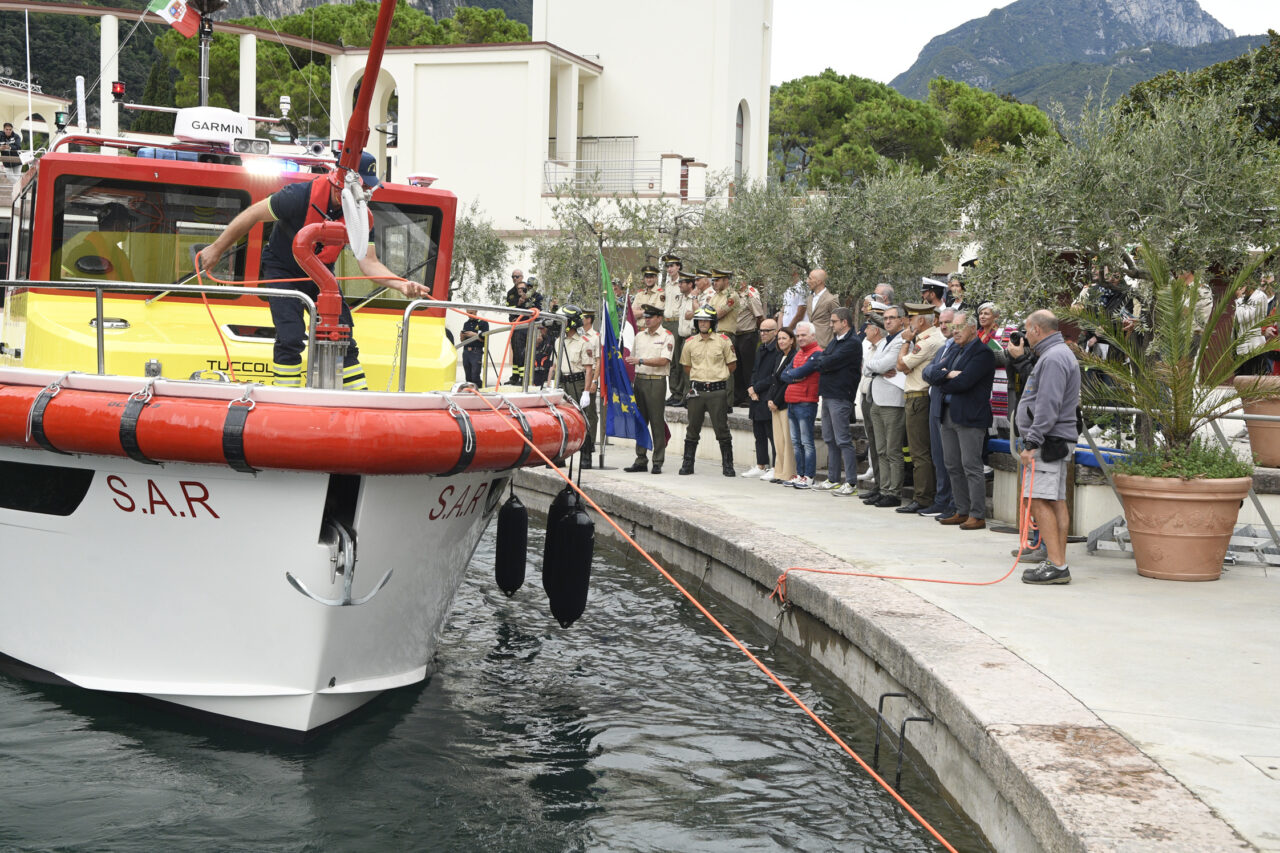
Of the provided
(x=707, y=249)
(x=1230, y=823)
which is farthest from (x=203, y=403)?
(x=707, y=249)

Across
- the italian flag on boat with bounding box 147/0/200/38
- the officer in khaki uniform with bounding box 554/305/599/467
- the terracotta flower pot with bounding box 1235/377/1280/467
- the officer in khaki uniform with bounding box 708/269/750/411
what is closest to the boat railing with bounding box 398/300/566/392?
the italian flag on boat with bounding box 147/0/200/38

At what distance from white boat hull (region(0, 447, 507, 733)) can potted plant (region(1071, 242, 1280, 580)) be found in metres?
4.28

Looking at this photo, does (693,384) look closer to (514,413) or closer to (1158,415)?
(1158,415)

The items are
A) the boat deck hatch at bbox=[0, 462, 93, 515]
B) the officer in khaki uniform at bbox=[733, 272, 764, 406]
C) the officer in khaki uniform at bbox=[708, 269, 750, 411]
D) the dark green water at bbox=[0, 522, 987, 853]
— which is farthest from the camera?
the officer in khaki uniform at bbox=[733, 272, 764, 406]

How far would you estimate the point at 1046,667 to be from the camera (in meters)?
5.71

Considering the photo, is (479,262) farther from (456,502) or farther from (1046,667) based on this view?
(1046,667)

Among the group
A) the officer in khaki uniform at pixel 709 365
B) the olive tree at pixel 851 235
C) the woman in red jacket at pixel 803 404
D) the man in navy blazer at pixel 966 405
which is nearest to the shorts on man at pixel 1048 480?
the man in navy blazer at pixel 966 405

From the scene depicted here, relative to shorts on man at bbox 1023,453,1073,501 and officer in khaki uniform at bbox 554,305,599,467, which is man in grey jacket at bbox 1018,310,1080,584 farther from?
officer in khaki uniform at bbox 554,305,599,467

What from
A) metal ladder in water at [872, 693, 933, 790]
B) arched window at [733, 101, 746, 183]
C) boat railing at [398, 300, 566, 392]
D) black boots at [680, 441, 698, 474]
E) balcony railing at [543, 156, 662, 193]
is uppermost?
arched window at [733, 101, 746, 183]

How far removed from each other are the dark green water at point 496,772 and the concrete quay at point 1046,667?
39cm

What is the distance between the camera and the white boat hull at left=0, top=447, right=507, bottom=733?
5539 millimetres

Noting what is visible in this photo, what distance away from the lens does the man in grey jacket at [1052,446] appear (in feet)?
25.5

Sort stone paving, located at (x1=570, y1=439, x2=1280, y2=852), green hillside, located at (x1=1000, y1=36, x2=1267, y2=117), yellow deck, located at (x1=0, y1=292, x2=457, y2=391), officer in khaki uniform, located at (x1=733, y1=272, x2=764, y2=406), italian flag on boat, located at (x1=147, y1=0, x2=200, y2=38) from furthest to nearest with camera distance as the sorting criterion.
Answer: green hillside, located at (x1=1000, y1=36, x2=1267, y2=117)
officer in khaki uniform, located at (x1=733, y1=272, x2=764, y2=406)
italian flag on boat, located at (x1=147, y1=0, x2=200, y2=38)
yellow deck, located at (x1=0, y1=292, x2=457, y2=391)
stone paving, located at (x1=570, y1=439, x2=1280, y2=852)

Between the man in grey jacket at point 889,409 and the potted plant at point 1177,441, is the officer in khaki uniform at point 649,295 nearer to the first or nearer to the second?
the man in grey jacket at point 889,409
